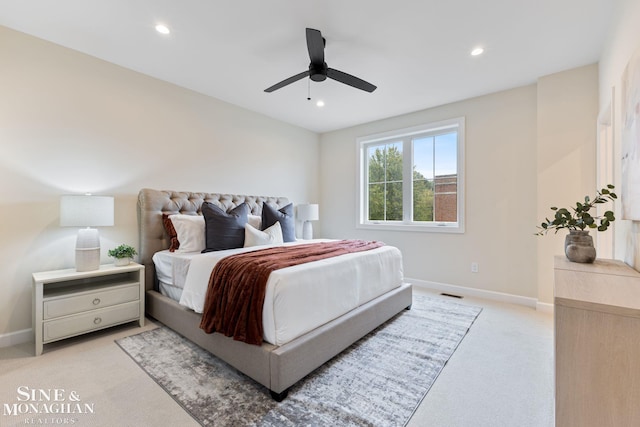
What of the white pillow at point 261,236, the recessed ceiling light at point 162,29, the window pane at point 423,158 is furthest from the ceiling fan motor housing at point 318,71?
the window pane at point 423,158

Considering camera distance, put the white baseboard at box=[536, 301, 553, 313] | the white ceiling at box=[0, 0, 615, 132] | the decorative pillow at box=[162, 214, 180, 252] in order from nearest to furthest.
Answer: the white ceiling at box=[0, 0, 615, 132]
the decorative pillow at box=[162, 214, 180, 252]
the white baseboard at box=[536, 301, 553, 313]

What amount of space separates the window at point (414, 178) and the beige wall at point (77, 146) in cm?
243

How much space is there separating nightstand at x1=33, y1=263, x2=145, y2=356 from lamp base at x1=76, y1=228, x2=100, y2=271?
0.06 metres

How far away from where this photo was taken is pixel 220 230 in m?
2.98

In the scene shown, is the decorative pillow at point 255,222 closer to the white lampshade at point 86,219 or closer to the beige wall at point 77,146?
the beige wall at point 77,146

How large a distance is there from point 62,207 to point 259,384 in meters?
2.23

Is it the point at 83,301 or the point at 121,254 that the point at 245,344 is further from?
the point at 121,254

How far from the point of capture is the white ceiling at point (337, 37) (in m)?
2.11

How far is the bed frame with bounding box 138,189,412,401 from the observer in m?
1.71

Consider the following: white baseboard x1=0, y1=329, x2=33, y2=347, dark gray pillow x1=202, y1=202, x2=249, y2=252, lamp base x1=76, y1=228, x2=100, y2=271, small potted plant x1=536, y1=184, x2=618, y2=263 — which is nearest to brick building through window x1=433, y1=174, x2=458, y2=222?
small potted plant x1=536, y1=184, x2=618, y2=263

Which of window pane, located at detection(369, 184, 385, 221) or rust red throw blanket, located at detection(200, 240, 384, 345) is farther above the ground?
window pane, located at detection(369, 184, 385, 221)

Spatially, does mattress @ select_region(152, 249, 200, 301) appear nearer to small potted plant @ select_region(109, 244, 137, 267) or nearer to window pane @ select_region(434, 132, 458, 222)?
small potted plant @ select_region(109, 244, 137, 267)

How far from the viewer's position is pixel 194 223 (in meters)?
3.02

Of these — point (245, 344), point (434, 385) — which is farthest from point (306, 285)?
point (434, 385)
